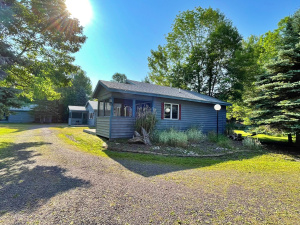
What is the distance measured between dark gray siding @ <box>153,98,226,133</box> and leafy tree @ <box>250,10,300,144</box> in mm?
3498

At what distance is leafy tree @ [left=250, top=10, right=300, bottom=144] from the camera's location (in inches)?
276

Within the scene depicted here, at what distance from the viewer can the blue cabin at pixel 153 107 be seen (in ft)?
27.9

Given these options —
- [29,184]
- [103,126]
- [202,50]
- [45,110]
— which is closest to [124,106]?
[103,126]

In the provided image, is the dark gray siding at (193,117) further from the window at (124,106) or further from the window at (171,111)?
the window at (124,106)

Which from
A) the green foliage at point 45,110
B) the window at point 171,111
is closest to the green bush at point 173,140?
the window at point 171,111

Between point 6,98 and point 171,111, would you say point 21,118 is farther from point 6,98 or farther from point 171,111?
point 171,111

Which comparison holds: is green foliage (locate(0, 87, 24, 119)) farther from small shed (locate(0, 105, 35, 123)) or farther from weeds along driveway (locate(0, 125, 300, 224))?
small shed (locate(0, 105, 35, 123))

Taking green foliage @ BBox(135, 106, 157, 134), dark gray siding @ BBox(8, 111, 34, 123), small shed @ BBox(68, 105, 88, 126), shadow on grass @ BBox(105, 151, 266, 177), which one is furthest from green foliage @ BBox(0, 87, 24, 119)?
dark gray siding @ BBox(8, 111, 34, 123)

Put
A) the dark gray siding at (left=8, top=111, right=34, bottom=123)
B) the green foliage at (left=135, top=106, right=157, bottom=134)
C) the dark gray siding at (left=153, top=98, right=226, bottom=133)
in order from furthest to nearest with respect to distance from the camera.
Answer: the dark gray siding at (left=8, top=111, right=34, bottom=123) < the dark gray siding at (left=153, top=98, right=226, bottom=133) < the green foliage at (left=135, top=106, right=157, bottom=134)

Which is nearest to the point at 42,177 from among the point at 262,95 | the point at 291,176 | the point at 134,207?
the point at 134,207

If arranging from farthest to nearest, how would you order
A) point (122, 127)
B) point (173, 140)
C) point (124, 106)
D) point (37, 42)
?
point (124, 106), point (37, 42), point (122, 127), point (173, 140)

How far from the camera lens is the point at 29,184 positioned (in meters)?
3.09

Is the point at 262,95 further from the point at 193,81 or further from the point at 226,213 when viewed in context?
the point at 193,81

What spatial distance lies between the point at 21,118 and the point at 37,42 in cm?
2398
